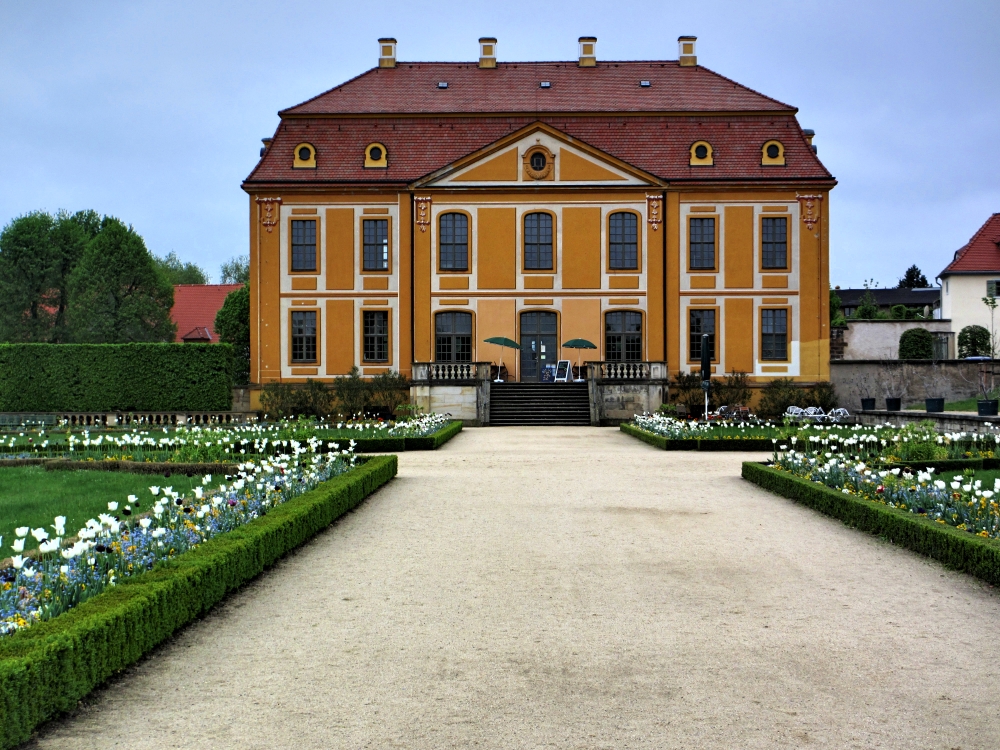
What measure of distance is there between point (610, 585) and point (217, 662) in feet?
10.3

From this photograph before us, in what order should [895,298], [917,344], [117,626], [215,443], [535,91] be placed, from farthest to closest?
[895,298], [917,344], [535,91], [215,443], [117,626]

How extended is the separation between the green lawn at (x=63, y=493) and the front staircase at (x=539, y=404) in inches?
674

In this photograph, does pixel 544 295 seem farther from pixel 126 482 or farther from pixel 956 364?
pixel 126 482

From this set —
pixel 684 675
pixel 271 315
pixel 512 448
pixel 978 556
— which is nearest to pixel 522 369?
pixel 271 315

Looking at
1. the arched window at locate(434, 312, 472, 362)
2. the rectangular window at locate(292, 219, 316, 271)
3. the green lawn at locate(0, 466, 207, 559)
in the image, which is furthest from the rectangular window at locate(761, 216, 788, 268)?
the green lawn at locate(0, 466, 207, 559)

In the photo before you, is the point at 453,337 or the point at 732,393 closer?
the point at 732,393

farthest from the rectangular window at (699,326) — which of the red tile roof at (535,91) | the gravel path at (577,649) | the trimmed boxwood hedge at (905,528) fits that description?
the gravel path at (577,649)

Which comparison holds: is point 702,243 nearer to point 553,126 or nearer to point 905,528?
point 553,126

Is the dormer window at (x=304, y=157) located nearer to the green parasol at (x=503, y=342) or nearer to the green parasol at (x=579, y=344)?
the green parasol at (x=503, y=342)

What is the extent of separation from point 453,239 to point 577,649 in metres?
29.6

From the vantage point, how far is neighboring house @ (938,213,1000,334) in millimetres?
54375

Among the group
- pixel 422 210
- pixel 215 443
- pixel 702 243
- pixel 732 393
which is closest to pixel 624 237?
pixel 702 243

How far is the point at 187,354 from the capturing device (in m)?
34.1

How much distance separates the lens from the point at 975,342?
4853 centimetres
